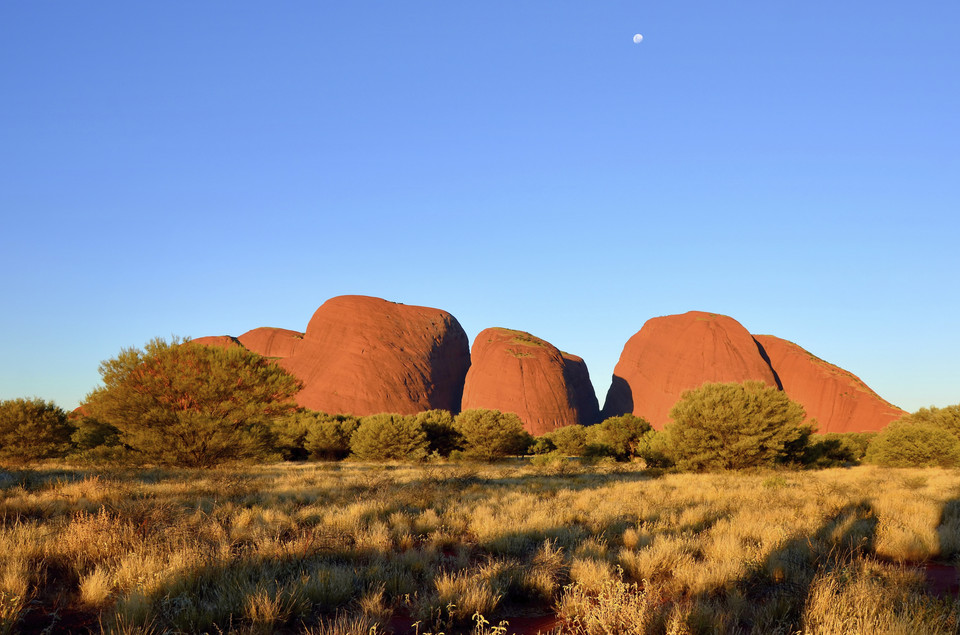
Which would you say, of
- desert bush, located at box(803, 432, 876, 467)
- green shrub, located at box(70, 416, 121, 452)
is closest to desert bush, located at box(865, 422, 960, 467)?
desert bush, located at box(803, 432, 876, 467)

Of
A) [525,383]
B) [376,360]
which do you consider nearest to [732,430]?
[525,383]

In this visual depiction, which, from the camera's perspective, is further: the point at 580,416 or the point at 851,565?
the point at 580,416

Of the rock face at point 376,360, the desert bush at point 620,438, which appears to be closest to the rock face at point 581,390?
the rock face at point 376,360

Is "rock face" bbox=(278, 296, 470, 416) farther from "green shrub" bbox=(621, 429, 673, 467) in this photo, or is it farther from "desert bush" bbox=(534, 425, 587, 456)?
"green shrub" bbox=(621, 429, 673, 467)

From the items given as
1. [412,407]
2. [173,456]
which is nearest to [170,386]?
[173,456]

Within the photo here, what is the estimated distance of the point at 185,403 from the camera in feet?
63.6

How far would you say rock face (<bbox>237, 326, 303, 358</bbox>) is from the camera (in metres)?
83.4

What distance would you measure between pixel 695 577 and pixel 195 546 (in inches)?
205

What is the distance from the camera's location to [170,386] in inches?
752

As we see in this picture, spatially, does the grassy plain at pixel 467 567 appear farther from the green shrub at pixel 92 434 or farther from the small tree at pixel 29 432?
the small tree at pixel 29 432

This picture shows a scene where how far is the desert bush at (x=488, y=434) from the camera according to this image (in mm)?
32438

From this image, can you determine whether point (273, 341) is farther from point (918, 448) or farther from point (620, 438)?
point (918, 448)

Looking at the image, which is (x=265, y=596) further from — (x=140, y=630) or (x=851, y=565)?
(x=851, y=565)

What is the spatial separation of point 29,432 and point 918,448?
43.5 metres
